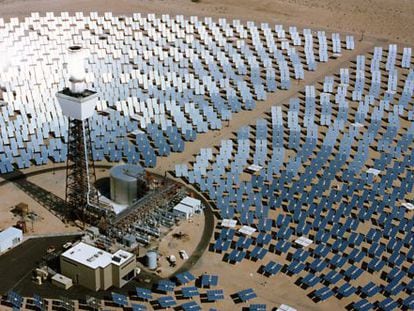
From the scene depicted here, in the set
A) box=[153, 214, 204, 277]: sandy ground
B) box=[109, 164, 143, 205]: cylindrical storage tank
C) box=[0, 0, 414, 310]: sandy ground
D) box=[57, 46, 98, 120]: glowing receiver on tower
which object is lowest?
box=[153, 214, 204, 277]: sandy ground

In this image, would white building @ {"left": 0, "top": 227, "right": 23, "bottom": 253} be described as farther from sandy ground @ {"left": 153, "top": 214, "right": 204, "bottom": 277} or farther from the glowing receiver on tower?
sandy ground @ {"left": 153, "top": 214, "right": 204, "bottom": 277}

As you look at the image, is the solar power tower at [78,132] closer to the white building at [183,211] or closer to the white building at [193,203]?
the white building at [183,211]

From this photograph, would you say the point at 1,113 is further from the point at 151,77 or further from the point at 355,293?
the point at 355,293

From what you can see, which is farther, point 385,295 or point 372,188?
point 372,188

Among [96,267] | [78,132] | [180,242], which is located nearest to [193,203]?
[180,242]

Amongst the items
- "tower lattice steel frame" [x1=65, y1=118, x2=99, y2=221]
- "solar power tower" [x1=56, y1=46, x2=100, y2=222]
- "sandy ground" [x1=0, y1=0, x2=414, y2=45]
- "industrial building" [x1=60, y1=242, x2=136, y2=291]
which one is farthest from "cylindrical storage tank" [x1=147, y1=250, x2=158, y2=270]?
"sandy ground" [x1=0, y1=0, x2=414, y2=45]

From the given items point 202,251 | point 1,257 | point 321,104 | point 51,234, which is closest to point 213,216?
point 202,251
